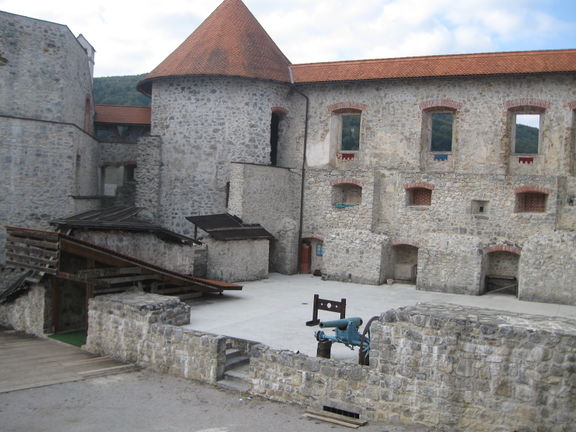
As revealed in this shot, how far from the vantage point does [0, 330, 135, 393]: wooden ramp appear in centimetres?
926

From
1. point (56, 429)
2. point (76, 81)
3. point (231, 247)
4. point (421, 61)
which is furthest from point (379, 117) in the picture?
point (56, 429)

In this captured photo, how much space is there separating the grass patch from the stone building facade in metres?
5.30

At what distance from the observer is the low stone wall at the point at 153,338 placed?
929 centimetres

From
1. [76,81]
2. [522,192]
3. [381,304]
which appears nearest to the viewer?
[381,304]

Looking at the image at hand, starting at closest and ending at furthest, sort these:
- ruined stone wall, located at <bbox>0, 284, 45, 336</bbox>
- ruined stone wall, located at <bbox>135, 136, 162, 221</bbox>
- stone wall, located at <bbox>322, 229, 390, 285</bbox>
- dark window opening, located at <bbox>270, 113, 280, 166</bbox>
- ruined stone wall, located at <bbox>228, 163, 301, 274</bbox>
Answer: ruined stone wall, located at <bbox>0, 284, 45, 336</bbox>, stone wall, located at <bbox>322, 229, 390, 285</bbox>, ruined stone wall, located at <bbox>228, 163, 301, 274</bbox>, ruined stone wall, located at <bbox>135, 136, 162, 221</bbox>, dark window opening, located at <bbox>270, 113, 280, 166</bbox>

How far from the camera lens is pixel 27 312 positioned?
41.2ft

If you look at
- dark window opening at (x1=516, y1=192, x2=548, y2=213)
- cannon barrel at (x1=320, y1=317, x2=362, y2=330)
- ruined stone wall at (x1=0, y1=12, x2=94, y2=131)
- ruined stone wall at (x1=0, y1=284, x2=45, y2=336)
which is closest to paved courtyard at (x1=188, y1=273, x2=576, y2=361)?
cannon barrel at (x1=320, y1=317, x2=362, y2=330)

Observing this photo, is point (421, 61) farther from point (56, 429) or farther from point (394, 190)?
point (56, 429)

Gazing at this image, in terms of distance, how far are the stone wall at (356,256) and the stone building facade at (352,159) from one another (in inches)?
1.7

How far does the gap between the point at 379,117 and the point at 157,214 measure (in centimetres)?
770

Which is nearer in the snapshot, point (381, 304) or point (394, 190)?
point (381, 304)

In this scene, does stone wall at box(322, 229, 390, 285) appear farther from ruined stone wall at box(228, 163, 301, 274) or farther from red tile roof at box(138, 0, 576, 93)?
red tile roof at box(138, 0, 576, 93)

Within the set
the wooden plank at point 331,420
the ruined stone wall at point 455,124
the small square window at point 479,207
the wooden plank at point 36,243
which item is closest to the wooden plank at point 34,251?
the wooden plank at point 36,243

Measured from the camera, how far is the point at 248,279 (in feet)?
56.1
